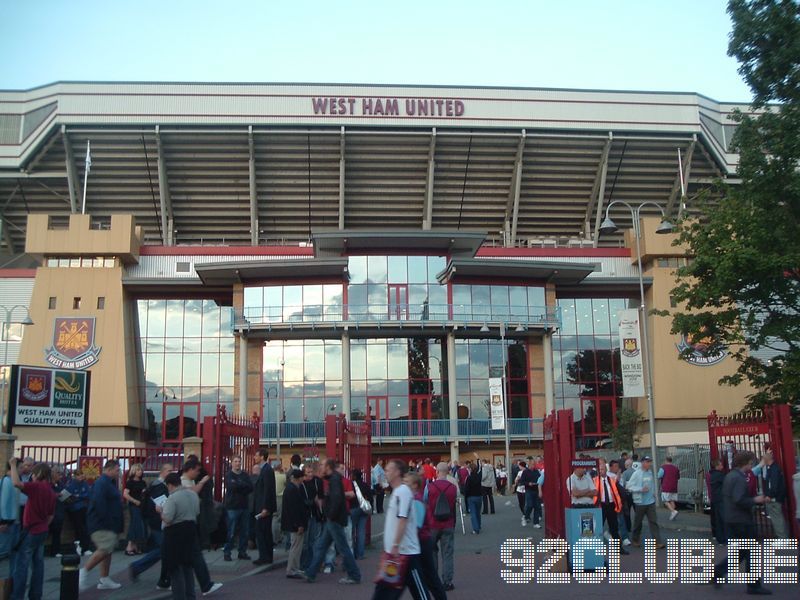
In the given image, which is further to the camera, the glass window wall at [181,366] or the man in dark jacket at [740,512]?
the glass window wall at [181,366]

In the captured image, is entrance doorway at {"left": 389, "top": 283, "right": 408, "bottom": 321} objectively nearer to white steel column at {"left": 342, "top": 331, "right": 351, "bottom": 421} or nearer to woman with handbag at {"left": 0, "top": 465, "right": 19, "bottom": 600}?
white steel column at {"left": 342, "top": 331, "right": 351, "bottom": 421}

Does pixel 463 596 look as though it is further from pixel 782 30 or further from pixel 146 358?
pixel 146 358

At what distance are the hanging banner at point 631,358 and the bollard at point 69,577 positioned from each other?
19650 millimetres

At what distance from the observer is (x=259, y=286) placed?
42188 millimetres

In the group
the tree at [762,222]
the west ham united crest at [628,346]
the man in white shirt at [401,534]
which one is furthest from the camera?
the west ham united crest at [628,346]

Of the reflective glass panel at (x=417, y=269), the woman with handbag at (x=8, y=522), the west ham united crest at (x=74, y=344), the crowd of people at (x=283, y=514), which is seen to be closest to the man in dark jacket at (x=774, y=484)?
the crowd of people at (x=283, y=514)

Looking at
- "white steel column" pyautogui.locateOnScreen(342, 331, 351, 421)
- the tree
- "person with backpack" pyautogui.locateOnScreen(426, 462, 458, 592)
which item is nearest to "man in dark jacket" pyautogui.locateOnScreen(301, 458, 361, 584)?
"person with backpack" pyautogui.locateOnScreen(426, 462, 458, 592)

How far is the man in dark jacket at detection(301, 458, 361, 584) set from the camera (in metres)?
11.5

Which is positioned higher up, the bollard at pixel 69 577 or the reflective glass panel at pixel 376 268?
the reflective glass panel at pixel 376 268

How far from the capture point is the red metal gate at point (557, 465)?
47.0 feet

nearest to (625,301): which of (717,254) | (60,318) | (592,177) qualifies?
(592,177)

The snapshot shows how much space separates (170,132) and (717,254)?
1312 inches

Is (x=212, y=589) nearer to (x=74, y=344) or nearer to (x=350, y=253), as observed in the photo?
(x=350, y=253)

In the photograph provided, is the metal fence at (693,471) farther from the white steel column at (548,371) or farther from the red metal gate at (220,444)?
the white steel column at (548,371)
